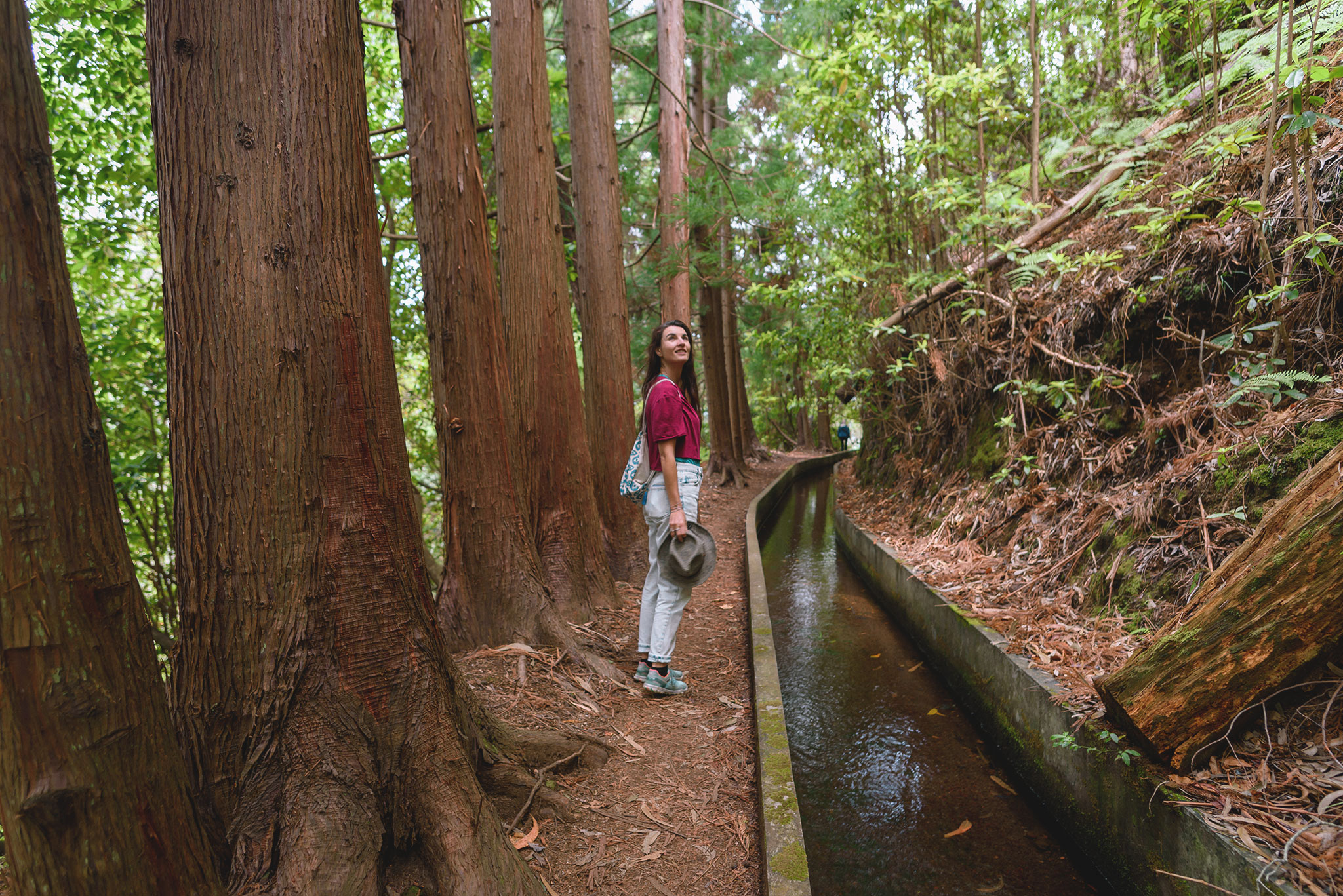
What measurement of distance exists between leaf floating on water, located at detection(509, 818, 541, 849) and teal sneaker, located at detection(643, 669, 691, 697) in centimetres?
159

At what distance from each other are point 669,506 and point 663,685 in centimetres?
114

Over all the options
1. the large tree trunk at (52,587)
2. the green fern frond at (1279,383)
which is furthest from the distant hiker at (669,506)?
the green fern frond at (1279,383)

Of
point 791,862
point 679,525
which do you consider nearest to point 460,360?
point 679,525

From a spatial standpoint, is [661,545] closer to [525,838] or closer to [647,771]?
[647,771]

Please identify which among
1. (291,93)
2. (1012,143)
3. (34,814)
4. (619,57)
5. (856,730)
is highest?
(619,57)

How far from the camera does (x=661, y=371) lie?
447cm

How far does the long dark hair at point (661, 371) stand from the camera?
439 centimetres

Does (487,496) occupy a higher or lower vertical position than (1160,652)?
higher

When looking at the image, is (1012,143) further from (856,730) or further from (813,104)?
(856,730)

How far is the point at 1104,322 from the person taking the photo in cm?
591

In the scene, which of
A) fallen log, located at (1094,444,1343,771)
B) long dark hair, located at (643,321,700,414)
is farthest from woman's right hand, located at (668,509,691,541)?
fallen log, located at (1094,444,1343,771)

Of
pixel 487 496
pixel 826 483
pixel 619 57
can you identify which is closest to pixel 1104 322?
pixel 487 496

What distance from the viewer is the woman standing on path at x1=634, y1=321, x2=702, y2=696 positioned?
4.16 meters

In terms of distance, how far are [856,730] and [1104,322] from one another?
13.1 feet
